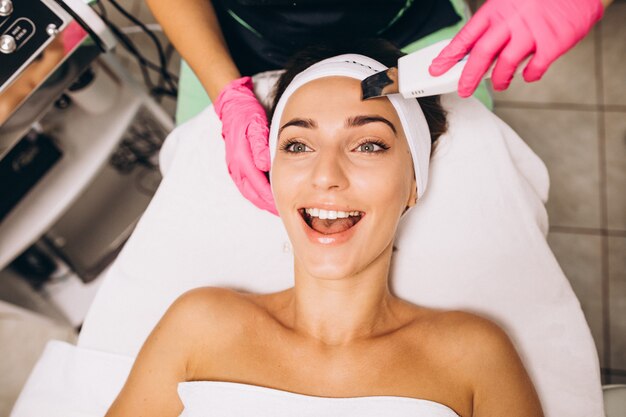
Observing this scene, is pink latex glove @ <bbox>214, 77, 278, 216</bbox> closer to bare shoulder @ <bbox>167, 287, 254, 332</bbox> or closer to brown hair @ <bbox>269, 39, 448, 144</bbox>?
brown hair @ <bbox>269, 39, 448, 144</bbox>

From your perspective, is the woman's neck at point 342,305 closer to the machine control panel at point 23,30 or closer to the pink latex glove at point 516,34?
the pink latex glove at point 516,34

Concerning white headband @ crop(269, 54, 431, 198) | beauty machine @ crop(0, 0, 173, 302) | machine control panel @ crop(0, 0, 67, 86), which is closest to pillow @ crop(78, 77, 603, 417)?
white headband @ crop(269, 54, 431, 198)

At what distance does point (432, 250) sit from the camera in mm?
1319

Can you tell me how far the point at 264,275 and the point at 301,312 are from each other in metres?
0.19

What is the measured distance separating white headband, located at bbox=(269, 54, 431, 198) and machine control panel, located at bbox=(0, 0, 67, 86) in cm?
50

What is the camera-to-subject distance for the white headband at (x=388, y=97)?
106cm

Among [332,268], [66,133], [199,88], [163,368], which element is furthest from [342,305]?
[66,133]

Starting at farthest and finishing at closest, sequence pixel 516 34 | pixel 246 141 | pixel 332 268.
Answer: pixel 246 141 → pixel 332 268 → pixel 516 34

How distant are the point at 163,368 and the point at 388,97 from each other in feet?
2.49

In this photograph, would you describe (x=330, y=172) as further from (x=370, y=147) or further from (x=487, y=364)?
(x=487, y=364)

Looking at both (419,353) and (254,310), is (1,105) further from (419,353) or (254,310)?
(419,353)

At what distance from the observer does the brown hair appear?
1.18 metres

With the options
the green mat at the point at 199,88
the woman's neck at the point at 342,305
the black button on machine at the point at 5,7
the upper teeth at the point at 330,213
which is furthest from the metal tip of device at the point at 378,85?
the black button on machine at the point at 5,7

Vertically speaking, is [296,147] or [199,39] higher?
[199,39]
